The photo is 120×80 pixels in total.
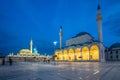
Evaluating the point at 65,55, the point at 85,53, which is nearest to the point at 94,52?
the point at 85,53

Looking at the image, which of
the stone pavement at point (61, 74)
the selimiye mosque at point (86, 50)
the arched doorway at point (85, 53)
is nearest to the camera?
the stone pavement at point (61, 74)

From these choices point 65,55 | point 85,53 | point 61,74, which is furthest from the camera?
point 65,55

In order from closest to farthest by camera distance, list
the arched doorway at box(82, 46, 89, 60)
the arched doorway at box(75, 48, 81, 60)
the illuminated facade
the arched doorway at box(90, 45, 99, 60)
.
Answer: the arched doorway at box(90, 45, 99, 60), the illuminated facade, the arched doorway at box(82, 46, 89, 60), the arched doorway at box(75, 48, 81, 60)

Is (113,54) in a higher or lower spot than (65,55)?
higher

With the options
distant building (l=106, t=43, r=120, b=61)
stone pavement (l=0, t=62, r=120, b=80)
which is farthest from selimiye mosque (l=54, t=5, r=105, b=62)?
stone pavement (l=0, t=62, r=120, b=80)

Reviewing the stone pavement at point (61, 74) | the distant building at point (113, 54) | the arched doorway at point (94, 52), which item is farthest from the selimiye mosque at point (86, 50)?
the stone pavement at point (61, 74)

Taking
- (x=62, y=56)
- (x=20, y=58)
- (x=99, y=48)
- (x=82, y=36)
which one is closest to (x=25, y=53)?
(x=20, y=58)

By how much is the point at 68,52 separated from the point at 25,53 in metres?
68.9

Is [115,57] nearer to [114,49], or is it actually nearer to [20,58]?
[114,49]

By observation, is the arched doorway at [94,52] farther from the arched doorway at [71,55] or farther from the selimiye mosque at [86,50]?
the arched doorway at [71,55]

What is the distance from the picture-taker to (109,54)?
9100cm

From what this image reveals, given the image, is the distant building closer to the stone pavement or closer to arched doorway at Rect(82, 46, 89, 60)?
arched doorway at Rect(82, 46, 89, 60)

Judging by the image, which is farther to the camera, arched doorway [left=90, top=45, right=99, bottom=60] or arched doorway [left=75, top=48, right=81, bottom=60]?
arched doorway [left=75, top=48, right=81, bottom=60]

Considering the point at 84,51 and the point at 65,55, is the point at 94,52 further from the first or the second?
the point at 65,55
